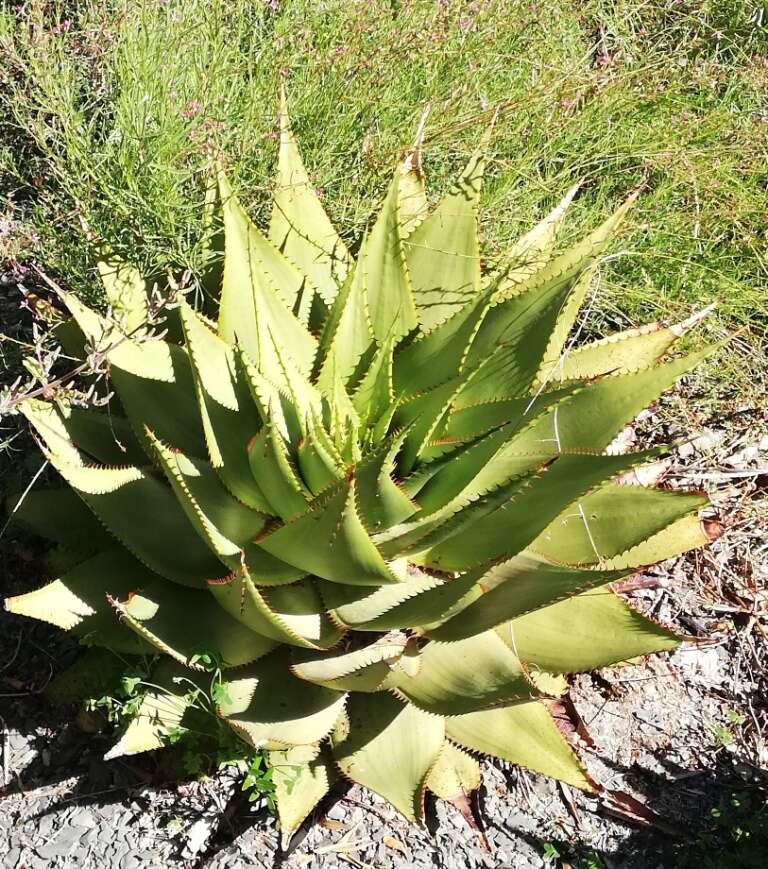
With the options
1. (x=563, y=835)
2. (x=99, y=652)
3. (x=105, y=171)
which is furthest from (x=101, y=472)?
(x=563, y=835)

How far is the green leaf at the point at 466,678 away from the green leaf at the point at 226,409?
0.55m

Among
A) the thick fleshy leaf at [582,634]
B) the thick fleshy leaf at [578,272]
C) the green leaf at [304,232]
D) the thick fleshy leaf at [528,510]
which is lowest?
the thick fleshy leaf at [582,634]

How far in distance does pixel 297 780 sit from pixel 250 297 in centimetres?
116

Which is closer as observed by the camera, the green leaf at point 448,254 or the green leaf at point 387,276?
the green leaf at point 387,276

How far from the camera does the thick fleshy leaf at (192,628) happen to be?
6.37ft

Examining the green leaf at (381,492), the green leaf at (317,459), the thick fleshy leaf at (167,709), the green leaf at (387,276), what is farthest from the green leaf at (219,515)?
the green leaf at (387,276)

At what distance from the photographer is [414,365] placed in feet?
6.64

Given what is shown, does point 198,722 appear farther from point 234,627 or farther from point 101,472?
point 101,472

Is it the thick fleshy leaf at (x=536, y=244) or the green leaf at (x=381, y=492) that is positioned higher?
the thick fleshy leaf at (x=536, y=244)

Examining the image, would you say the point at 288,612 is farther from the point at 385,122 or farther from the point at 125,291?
the point at 385,122

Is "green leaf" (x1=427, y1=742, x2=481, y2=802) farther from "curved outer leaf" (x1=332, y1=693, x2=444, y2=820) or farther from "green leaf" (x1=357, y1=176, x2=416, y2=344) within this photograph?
"green leaf" (x1=357, y1=176, x2=416, y2=344)

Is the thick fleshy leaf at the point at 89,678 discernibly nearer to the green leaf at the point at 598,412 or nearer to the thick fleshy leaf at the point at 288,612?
the thick fleshy leaf at the point at 288,612

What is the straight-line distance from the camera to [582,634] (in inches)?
82.0

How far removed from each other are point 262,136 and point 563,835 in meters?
2.35
